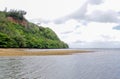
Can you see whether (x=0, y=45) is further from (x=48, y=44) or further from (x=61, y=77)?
(x=61, y=77)

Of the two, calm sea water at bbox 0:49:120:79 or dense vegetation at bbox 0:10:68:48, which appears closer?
calm sea water at bbox 0:49:120:79

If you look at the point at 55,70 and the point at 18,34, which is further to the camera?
the point at 18,34

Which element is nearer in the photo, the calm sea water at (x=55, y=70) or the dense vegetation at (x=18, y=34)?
the calm sea water at (x=55, y=70)

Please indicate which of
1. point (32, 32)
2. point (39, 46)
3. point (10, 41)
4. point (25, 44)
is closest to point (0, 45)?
point (10, 41)

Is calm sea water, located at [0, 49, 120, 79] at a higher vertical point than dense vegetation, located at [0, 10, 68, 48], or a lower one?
lower

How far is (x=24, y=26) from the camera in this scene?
174750 millimetres

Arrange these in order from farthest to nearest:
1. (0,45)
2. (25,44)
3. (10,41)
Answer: (25,44) → (10,41) → (0,45)

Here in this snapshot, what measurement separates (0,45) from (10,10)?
8119cm

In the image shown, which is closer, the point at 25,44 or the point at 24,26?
the point at 25,44

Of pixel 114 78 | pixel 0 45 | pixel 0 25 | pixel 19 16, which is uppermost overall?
pixel 19 16

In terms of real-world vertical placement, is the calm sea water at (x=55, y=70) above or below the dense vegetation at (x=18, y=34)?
below

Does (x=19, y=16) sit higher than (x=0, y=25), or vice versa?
(x=19, y=16)

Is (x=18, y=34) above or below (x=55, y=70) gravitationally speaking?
above

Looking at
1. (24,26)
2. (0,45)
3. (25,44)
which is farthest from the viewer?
(24,26)
